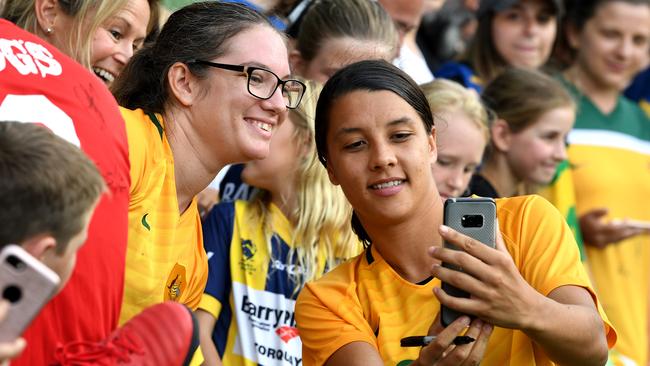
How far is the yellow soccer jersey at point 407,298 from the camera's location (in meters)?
3.00

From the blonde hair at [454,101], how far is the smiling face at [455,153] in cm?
4

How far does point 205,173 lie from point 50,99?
823mm

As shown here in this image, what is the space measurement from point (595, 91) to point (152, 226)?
3807 mm

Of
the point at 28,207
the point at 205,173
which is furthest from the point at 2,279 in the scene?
the point at 205,173

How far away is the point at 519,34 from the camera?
19.7 feet

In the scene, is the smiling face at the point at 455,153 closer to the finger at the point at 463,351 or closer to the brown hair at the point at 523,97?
the brown hair at the point at 523,97

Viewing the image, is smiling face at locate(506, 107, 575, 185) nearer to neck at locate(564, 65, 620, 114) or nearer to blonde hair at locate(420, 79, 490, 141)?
blonde hair at locate(420, 79, 490, 141)

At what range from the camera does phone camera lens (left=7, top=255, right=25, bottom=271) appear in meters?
2.11

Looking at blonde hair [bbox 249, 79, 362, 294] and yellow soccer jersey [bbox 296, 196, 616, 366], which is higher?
yellow soccer jersey [bbox 296, 196, 616, 366]

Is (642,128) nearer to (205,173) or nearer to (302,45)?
(302,45)

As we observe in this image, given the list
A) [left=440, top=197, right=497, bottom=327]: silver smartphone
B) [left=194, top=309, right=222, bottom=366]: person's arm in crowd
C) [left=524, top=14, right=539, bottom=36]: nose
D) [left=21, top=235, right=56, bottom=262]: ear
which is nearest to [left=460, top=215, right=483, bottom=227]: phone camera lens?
[left=440, top=197, right=497, bottom=327]: silver smartphone

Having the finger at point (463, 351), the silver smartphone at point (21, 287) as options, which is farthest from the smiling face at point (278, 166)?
the silver smartphone at point (21, 287)

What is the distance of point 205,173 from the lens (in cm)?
340

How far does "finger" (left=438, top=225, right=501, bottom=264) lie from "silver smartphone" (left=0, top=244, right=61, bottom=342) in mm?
1011
